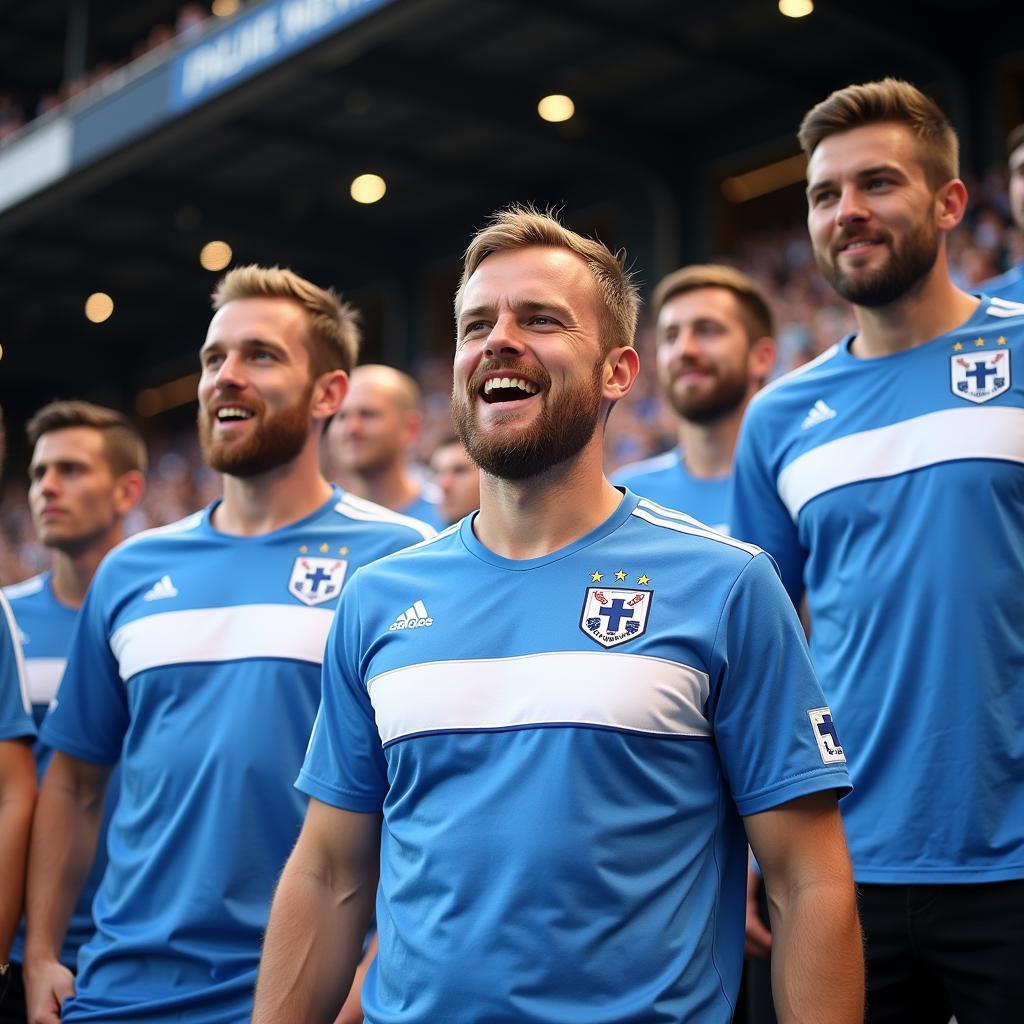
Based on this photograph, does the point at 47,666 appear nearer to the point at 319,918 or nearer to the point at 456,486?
the point at 456,486

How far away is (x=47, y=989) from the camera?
348 cm

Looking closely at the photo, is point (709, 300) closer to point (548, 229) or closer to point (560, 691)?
point (548, 229)

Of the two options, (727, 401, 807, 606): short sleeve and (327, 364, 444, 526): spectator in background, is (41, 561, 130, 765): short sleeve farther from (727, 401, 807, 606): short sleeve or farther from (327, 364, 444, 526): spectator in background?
(327, 364, 444, 526): spectator in background

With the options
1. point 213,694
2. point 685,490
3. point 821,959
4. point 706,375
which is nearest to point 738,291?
point 706,375

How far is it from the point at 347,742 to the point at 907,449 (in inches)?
58.1

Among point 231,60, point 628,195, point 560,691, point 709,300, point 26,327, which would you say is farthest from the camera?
point 26,327

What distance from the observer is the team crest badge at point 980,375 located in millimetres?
3170

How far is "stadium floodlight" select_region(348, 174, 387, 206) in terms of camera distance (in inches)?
664

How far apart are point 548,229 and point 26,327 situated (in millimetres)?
20714

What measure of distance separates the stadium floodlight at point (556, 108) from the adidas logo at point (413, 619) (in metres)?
12.7

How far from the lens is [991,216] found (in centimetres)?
1095

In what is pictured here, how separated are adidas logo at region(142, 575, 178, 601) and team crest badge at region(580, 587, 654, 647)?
4.99ft

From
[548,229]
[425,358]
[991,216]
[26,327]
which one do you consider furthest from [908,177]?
[26,327]

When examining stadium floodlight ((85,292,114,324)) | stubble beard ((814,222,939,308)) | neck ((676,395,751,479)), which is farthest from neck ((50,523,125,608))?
stadium floodlight ((85,292,114,324))
